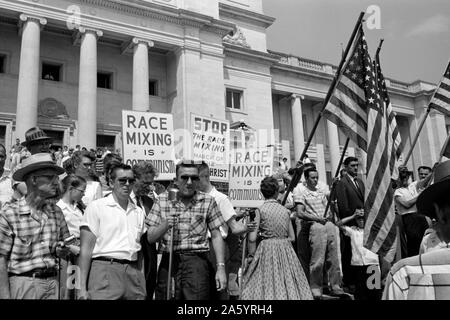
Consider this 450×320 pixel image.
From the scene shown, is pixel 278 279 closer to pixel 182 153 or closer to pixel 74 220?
pixel 74 220

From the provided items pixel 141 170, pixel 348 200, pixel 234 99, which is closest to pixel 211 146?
pixel 348 200

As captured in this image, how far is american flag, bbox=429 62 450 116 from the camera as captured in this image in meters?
9.88

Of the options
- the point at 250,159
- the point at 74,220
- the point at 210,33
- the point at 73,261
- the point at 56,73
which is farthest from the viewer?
the point at 210,33

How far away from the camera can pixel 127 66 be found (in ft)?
86.6

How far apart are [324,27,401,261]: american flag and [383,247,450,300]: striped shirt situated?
3.95m

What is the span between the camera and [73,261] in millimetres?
5027

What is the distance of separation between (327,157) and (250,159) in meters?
27.8

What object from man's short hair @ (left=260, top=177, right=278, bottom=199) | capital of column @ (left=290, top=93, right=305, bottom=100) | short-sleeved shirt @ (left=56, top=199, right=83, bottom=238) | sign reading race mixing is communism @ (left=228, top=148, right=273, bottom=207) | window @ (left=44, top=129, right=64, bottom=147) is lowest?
short-sleeved shirt @ (left=56, top=199, right=83, bottom=238)

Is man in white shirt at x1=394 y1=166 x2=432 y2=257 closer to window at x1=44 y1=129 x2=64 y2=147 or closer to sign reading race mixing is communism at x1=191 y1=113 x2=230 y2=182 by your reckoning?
sign reading race mixing is communism at x1=191 y1=113 x2=230 y2=182

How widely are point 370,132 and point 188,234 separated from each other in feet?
10.8

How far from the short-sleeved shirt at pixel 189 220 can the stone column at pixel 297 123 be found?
28376mm

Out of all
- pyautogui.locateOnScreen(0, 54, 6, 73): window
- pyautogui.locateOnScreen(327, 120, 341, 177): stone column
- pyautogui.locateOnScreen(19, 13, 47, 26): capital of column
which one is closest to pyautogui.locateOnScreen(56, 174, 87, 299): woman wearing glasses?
pyautogui.locateOnScreen(19, 13, 47, 26): capital of column

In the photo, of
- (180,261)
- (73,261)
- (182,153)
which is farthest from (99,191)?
(182,153)

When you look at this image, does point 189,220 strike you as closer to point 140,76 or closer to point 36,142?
point 36,142
